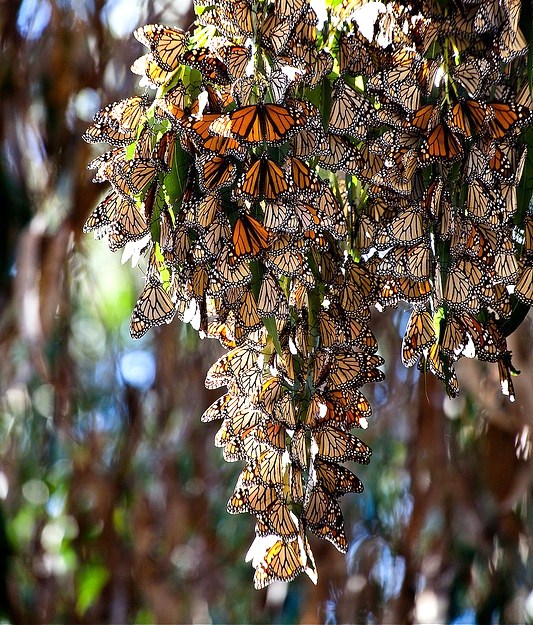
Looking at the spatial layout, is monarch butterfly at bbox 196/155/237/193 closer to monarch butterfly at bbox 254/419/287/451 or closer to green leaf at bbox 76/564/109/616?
monarch butterfly at bbox 254/419/287/451

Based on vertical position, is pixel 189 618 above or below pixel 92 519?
below

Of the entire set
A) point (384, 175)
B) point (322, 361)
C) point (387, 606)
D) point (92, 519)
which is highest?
point (384, 175)

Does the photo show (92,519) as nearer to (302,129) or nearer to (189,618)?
(189,618)

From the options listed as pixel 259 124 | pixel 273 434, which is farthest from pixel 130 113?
pixel 273 434

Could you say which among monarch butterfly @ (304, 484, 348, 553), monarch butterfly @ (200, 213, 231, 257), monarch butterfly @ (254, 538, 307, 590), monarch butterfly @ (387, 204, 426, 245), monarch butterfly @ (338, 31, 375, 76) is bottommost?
monarch butterfly @ (254, 538, 307, 590)

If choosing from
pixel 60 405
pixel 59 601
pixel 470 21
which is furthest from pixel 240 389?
pixel 59 601

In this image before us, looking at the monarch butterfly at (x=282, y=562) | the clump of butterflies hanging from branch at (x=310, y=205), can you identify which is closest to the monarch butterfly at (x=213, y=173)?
the clump of butterflies hanging from branch at (x=310, y=205)

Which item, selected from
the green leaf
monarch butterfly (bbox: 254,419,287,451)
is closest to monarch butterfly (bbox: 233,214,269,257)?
monarch butterfly (bbox: 254,419,287,451)
